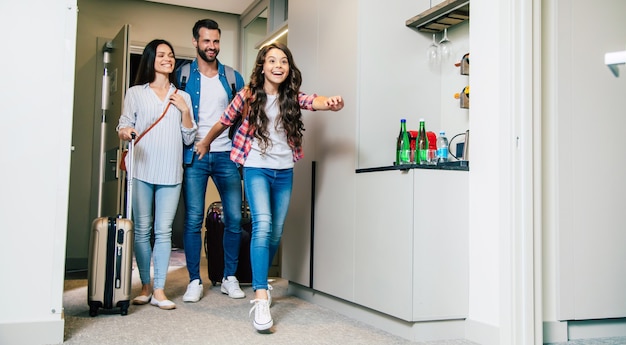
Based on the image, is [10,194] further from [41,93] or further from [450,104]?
[450,104]

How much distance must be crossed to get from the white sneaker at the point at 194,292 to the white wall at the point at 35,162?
935 mm

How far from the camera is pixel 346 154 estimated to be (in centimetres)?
283

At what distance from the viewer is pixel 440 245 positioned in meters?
2.31

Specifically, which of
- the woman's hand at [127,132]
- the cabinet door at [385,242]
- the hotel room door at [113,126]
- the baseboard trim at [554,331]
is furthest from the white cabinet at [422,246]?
the hotel room door at [113,126]

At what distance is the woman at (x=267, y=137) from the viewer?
259 cm

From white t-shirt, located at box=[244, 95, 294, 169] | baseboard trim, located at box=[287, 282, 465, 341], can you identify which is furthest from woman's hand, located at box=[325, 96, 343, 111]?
baseboard trim, located at box=[287, 282, 465, 341]

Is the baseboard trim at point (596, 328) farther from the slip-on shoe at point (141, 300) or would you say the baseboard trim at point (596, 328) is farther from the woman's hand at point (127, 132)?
the woman's hand at point (127, 132)

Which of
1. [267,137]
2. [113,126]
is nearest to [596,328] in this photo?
[267,137]

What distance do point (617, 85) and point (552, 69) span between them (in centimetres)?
34

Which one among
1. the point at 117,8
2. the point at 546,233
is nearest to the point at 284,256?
the point at 546,233

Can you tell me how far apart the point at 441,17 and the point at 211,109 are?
52.1 inches

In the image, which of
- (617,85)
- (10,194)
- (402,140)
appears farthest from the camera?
(402,140)

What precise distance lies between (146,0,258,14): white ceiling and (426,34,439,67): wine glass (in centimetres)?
265

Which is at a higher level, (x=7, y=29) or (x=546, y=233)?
(x=7, y=29)
